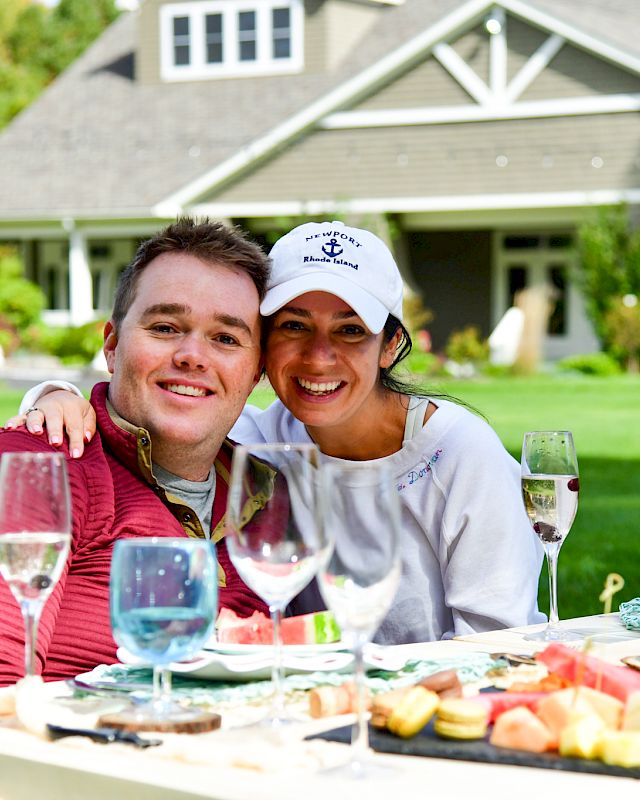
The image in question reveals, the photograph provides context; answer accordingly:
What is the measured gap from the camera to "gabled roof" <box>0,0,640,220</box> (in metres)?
25.9

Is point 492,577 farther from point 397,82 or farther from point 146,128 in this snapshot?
point 146,128

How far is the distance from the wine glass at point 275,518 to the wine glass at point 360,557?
0.37 feet

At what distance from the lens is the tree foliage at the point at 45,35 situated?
48625mm

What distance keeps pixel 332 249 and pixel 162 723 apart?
6.11ft

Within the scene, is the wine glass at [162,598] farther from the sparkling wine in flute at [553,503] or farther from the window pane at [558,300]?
the window pane at [558,300]

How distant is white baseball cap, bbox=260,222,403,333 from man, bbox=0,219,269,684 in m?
0.08

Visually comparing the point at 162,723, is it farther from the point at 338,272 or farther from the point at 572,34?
the point at 572,34

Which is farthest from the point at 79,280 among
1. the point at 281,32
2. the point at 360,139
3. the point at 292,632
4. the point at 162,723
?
the point at 162,723

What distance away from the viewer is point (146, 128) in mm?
29734

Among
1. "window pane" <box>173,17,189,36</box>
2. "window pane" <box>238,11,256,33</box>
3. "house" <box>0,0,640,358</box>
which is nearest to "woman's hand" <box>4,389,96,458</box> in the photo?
"house" <box>0,0,640,358</box>

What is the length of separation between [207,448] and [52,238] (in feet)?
94.8

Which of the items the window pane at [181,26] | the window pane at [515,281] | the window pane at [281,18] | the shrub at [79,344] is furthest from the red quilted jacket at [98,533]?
the window pane at [181,26]

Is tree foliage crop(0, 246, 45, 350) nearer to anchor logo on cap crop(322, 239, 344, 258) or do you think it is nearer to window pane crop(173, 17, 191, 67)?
window pane crop(173, 17, 191, 67)

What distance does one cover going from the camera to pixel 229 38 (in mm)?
29844
